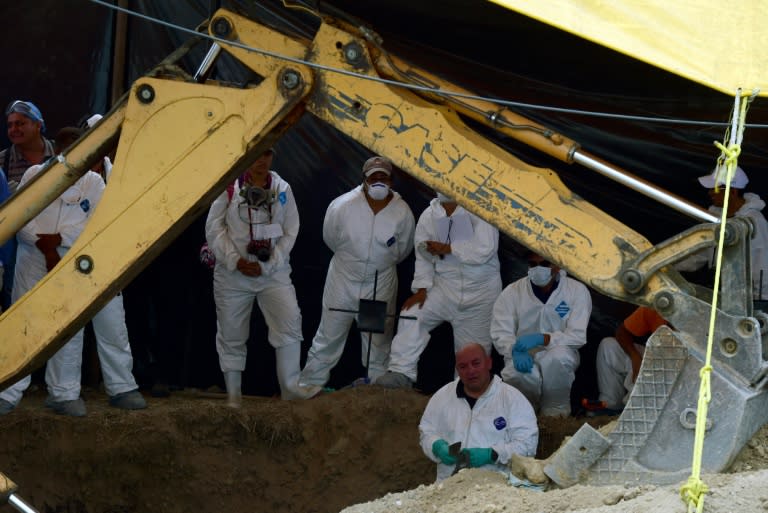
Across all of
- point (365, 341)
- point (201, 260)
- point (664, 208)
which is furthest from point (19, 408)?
point (664, 208)

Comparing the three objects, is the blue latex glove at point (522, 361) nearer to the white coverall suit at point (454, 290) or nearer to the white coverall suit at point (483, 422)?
the white coverall suit at point (454, 290)

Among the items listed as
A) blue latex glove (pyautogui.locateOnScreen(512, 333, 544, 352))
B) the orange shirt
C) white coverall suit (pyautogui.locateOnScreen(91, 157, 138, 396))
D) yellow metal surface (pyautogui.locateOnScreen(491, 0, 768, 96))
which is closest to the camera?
yellow metal surface (pyautogui.locateOnScreen(491, 0, 768, 96))

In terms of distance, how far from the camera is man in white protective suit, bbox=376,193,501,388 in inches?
408

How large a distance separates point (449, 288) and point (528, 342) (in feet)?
2.70

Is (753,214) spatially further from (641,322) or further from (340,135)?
(340,135)

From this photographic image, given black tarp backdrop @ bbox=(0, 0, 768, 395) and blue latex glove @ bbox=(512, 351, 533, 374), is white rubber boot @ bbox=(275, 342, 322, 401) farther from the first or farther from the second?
blue latex glove @ bbox=(512, 351, 533, 374)

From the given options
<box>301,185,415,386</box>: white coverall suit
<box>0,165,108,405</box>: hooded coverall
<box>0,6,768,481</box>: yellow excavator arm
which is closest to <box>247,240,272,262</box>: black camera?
<box>301,185,415,386</box>: white coverall suit

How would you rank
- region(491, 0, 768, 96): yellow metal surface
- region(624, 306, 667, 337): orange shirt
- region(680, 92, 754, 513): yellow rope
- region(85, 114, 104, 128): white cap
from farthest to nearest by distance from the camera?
region(85, 114, 104, 128): white cap → region(624, 306, 667, 337): orange shirt → region(491, 0, 768, 96): yellow metal surface → region(680, 92, 754, 513): yellow rope

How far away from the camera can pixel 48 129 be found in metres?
11.5

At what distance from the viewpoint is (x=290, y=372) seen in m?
10.6

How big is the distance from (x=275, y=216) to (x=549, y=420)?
2.63 m

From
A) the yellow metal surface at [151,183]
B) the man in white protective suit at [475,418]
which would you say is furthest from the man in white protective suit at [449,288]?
the yellow metal surface at [151,183]

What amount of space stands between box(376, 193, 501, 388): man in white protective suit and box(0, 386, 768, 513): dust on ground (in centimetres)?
37

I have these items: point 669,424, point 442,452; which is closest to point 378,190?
point 442,452
